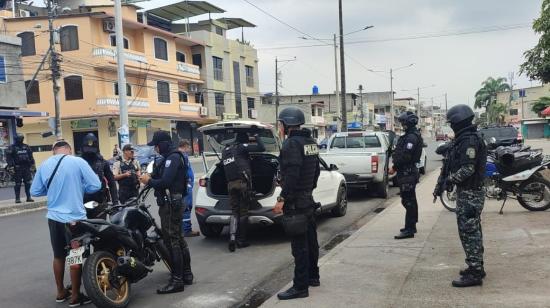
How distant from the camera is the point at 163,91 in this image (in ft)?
132

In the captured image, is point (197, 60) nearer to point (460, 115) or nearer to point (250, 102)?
point (250, 102)

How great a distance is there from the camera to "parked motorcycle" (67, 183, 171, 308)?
4.87m

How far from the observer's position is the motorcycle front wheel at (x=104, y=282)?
188 inches

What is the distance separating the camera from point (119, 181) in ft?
29.0

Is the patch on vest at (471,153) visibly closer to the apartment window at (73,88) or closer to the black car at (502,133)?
the black car at (502,133)

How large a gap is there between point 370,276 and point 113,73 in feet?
108

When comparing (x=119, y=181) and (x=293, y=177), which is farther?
(x=119, y=181)

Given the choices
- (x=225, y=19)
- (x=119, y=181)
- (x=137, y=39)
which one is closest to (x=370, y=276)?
(x=119, y=181)

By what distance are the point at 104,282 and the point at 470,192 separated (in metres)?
3.71

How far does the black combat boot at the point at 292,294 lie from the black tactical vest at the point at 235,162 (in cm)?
292

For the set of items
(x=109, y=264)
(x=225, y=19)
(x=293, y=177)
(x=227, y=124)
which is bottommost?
(x=109, y=264)

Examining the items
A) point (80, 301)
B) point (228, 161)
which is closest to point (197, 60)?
point (228, 161)

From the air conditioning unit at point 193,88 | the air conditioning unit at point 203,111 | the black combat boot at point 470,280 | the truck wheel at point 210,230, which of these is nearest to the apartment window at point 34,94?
the air conditioning unit at point 193,88

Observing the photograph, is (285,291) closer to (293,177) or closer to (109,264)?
(293,177)
